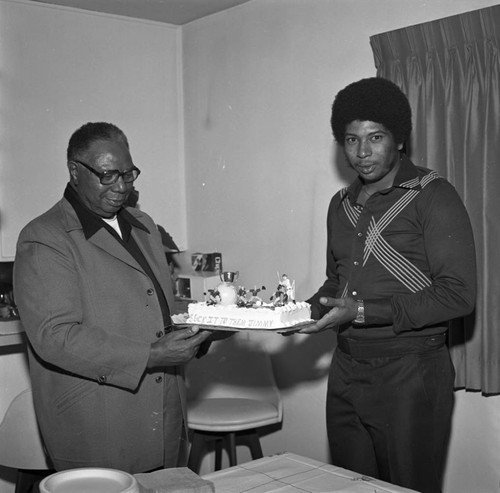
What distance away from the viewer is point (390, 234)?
8.21ft

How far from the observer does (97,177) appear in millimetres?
2402

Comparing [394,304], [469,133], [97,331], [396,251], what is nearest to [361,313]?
[394,304]

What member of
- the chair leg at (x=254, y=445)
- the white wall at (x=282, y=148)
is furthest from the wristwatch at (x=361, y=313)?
the chair leg at (x=254, y=445)

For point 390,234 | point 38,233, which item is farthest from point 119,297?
point 390,234

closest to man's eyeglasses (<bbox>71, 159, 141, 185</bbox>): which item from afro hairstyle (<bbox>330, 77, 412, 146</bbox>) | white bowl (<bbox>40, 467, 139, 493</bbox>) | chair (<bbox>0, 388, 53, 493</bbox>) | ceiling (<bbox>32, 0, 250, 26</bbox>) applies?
afro hairstyle (<bbox>330, 77, 412, 146</bbox>)

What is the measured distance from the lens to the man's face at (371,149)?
99.4 inches

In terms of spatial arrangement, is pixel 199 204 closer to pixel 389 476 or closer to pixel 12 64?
pixel 12 64

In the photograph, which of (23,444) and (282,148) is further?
(282,148)

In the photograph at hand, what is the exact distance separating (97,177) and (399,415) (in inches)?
48.4

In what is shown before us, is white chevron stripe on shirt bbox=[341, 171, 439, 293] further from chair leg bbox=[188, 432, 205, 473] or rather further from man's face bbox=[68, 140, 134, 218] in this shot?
chair leg bbox=[188, 432, 205, 473]

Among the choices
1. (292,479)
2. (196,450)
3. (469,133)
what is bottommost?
(196,450)

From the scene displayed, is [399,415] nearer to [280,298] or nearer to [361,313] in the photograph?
[361,313]

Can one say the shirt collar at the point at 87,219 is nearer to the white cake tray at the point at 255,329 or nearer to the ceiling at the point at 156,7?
the white cake tray at the point at 255,329

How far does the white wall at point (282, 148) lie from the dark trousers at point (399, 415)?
0.87 m
